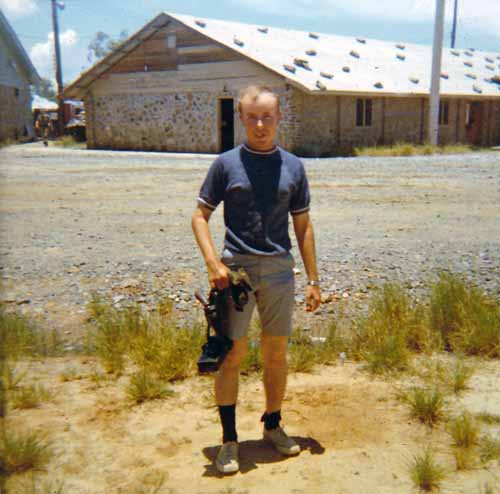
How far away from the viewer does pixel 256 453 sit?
3.19 metres

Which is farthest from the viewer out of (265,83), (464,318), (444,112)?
(444,112)

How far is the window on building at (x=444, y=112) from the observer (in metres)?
26.2

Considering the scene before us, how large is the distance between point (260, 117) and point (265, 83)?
19.4m

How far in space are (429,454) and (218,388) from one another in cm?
108

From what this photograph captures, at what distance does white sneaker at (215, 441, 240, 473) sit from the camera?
9.70 feet

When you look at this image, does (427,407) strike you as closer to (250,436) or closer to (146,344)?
(250,436)

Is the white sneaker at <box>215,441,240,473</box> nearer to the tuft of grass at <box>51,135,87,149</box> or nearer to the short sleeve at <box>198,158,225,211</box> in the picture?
the short sleeve at <box>198,158,225,211</box>

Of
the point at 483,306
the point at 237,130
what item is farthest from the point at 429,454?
the point at 237,130

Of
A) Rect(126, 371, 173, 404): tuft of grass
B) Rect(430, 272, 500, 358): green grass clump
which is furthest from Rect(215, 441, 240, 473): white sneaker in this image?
Rect(430, 272, 500, 358): green grass clump

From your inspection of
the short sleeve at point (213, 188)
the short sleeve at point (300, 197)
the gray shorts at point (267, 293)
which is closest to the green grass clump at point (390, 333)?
the gray shorts at point (267, 293)

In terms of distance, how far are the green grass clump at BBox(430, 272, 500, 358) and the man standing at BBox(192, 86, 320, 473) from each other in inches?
71.7

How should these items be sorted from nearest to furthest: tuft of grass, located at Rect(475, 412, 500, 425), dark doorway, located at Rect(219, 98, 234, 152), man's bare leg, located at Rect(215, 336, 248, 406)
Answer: man's bare leg, located at Rect(215, 336, 248, 406), tuft of grass, located at Rect(475, 412, 500, 425), dark doorway, located at Rect(219, 98, 234, 152)

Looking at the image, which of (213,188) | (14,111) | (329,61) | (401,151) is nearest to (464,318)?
(213,188)

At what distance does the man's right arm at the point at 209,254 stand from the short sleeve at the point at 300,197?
0.42 meters
